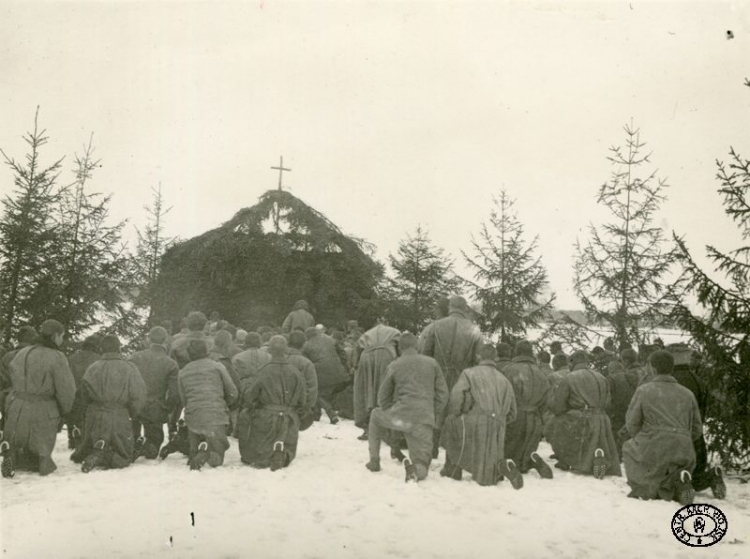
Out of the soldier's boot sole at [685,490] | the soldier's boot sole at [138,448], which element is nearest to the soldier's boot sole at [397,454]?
the soldier's boot sole at [138,448]

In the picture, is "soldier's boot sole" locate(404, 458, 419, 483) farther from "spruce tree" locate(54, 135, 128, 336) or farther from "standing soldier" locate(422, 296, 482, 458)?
"spruce tree" locate(54, 135, 128, 336)

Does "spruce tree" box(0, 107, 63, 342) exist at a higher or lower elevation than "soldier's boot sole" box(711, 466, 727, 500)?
higher

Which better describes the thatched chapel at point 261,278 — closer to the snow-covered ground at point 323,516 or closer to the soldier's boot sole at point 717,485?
the snow-covered ground at point 323,516

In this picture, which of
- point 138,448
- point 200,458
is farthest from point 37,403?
point 200,458

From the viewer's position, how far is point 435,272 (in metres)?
19.2

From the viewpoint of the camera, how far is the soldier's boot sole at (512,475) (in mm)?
8008

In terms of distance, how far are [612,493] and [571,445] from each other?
1.39 m

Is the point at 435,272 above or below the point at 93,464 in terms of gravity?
above

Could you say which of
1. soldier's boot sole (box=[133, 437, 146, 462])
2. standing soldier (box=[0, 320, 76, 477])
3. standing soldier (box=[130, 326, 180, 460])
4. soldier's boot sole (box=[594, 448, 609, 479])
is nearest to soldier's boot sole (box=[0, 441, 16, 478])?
standing soldier (box=[0, 320, 76, 477])

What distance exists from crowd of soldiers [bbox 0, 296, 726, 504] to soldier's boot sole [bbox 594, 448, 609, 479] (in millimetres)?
19

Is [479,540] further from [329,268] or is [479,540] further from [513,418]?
[329,268]

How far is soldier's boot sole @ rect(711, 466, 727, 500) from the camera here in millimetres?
7789

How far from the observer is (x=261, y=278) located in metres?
19.1

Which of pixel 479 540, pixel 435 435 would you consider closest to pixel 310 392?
pixel 435 435
